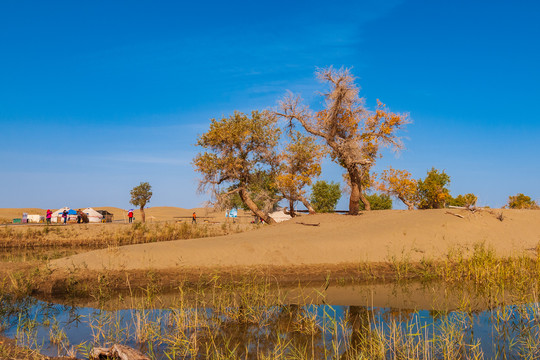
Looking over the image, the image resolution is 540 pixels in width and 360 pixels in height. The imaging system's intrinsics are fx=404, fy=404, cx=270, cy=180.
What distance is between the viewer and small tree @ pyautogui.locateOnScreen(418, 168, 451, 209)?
53875 millimetres

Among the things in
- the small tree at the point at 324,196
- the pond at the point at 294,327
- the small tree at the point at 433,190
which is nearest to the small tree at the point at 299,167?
the pond at the point at 294,327

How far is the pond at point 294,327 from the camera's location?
6984mm

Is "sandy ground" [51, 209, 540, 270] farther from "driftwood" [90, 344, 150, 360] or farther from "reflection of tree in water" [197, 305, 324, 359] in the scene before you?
"driftwood" [90, 344, 150, 360]

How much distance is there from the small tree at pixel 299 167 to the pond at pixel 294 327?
16.9 m

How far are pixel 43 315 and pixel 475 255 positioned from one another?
14.2 metres

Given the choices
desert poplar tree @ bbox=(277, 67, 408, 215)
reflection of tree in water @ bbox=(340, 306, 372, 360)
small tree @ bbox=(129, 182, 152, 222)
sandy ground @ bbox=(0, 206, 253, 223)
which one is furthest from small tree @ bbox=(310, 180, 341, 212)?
reflection of tree in water @ bbox=(340, 306, 372, 360)

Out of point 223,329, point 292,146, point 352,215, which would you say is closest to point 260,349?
point 223,329

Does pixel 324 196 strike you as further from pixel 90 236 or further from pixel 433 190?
pixel 90 236

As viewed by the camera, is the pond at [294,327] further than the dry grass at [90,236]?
No

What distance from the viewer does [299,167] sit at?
1164 inches

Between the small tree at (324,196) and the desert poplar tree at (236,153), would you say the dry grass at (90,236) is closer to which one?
the desert poplar tree at (236,153)

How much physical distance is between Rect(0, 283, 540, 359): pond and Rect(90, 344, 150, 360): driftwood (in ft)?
2.44

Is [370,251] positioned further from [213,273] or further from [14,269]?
[14,269]

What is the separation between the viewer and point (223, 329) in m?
8.52
